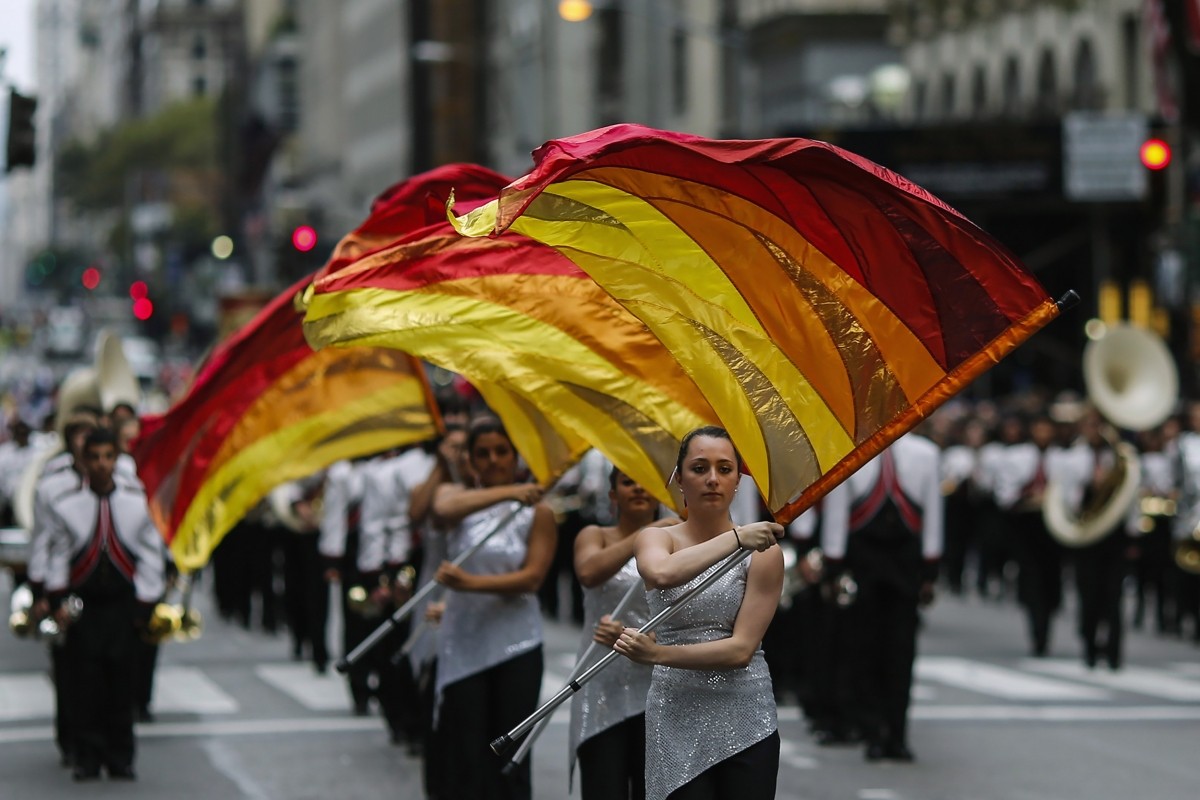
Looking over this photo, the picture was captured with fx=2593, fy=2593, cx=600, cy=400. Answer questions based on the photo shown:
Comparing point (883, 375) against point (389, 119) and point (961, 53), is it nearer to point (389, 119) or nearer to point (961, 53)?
point (961, 53)

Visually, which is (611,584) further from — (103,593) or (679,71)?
(679,71)

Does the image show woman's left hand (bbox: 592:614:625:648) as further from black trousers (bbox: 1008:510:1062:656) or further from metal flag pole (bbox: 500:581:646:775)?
black trousers (bbox: 1008:510:1062:656)

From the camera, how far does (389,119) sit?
3472 inches

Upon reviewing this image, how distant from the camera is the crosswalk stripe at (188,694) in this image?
16.1 metres

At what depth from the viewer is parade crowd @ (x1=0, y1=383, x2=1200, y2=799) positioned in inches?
308

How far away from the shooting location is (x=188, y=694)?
17000 mm

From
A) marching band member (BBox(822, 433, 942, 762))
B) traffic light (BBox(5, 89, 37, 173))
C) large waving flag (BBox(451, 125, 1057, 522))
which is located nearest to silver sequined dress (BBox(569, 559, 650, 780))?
large waving flag (BBox(451, 125, 1057, 522))

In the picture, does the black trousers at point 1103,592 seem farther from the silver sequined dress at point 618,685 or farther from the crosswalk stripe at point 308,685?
the silver sequined dress at point 618,685

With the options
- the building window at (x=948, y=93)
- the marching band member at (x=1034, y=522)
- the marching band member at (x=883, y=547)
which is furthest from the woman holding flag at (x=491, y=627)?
the building window at (x=948, y=93)

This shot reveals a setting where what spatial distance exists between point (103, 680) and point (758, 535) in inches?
240

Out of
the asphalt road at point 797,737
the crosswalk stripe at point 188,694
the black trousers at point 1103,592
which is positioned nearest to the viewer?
the asphalt road at point 797,737

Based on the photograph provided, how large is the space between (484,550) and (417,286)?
1217 millimetres

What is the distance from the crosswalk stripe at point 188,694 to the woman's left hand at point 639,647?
8.61 metres

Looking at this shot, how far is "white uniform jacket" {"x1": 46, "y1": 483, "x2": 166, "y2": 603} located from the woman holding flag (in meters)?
2.67
